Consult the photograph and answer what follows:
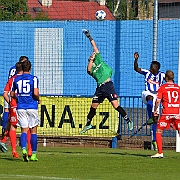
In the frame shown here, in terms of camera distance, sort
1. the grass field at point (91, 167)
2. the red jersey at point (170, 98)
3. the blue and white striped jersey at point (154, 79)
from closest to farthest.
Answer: the grass field at point (91, 167) → the red jersey at point (170, 98) → the blue and white striped jersey at point (154, 79)

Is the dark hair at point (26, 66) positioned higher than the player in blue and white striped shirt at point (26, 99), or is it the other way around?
the dark hair at point (26, 66)

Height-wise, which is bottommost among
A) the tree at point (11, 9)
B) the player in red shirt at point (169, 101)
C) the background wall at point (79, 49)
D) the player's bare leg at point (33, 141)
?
the player's bare leg at point (33, 141)

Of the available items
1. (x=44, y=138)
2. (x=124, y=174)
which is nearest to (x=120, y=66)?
(x=44, y=138)

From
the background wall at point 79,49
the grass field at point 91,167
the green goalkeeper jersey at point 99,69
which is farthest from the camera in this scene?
the background wall at point 79,49

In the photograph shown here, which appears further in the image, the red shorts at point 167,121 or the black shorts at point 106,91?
the black shorts at point 106,91

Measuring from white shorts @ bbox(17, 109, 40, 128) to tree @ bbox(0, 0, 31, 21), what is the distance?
1923 centimetres

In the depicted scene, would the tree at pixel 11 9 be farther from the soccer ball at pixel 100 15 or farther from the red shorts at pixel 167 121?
the red shorts at pixel 167 121

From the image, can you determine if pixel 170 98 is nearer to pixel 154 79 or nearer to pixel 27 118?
pixel 27 118

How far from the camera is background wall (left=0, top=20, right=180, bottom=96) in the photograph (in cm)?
3034

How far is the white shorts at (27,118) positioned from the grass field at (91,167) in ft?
2.42

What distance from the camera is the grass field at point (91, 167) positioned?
39.8ft

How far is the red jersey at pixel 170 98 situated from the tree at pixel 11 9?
1918cm

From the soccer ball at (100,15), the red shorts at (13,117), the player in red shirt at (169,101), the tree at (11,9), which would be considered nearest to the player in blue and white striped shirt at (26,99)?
the red shorts at (13,117)

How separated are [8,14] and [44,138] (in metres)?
14.5
